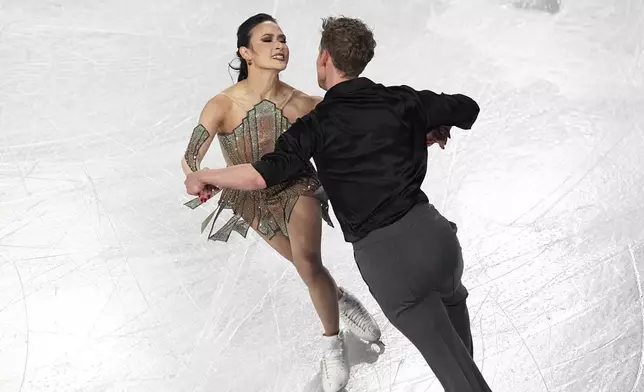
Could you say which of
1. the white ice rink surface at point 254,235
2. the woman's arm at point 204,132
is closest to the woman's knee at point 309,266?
the white ice rink surface at point 254,235

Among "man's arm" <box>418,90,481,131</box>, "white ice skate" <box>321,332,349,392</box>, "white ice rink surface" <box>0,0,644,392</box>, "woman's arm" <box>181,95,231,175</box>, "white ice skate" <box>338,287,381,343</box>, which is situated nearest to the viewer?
"man's arm" <box>418,90,481,131</box>

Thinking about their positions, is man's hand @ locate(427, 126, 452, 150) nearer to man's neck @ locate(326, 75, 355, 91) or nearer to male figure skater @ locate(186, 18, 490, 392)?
male figure skater @ locate(186, 18, 490, 392)

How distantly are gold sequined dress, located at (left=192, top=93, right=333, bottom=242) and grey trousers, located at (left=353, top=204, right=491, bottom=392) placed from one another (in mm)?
618

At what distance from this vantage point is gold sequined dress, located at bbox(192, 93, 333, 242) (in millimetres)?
3115

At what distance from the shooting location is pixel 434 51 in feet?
17.1

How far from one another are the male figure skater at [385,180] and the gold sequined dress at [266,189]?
19.2 inches

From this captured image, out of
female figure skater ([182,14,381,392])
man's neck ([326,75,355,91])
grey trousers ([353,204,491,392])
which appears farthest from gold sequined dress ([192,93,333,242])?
grey trousers ([353,204,491,392])

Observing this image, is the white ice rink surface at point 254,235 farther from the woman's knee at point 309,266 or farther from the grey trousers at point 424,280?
the grey trousers at point 424,280

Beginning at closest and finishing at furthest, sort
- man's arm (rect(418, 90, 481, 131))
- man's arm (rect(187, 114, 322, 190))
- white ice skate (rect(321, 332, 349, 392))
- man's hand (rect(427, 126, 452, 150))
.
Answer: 1. man's arm (rect(187, 114, 322, 190))
2. man's arm (rect(418, 90, 481, 131))
3. man's hand (rect(427, 126, 452, 150))
4. white ice skate (rect(321, 332, 349, 392))

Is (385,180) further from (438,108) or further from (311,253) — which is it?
(311,253)

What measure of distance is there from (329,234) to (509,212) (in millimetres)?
907

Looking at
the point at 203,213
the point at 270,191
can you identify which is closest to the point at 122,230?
the point at 203,213

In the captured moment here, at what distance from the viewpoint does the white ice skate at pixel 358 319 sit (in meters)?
3.58

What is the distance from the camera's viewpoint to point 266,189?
3.19 m
